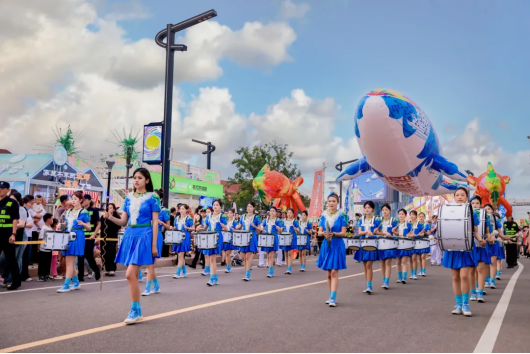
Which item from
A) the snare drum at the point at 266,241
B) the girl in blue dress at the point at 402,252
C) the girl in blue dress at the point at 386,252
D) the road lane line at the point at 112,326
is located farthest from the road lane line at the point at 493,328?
the snare drum at the point at 266,241

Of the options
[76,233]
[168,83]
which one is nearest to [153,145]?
[168,83]

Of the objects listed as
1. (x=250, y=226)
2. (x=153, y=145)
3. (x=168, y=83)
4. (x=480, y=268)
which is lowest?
(x=480, y=268)

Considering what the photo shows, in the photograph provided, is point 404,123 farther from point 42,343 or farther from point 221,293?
point 42,343

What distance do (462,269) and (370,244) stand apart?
11.0 ft

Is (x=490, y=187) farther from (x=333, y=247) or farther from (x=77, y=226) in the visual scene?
(x=77, y=226)

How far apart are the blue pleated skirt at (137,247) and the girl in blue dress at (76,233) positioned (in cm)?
376

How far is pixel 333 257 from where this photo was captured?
8797mm

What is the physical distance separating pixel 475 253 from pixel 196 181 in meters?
43.5

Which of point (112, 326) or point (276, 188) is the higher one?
point (276, 188)

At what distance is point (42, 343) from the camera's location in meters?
5.37

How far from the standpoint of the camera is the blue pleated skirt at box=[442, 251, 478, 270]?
8016 mm

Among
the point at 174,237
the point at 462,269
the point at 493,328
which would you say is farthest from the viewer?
the point at 174,237

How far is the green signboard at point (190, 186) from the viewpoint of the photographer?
45188 mm

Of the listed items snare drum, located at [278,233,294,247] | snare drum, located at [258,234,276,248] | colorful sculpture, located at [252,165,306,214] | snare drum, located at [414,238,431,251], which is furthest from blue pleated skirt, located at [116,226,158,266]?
colorful sculpture, located at [252,165,306,214]
